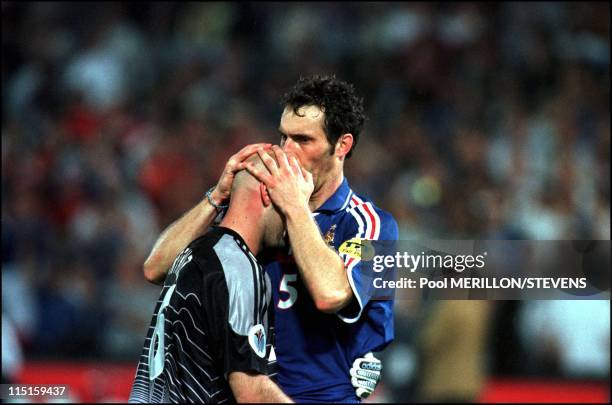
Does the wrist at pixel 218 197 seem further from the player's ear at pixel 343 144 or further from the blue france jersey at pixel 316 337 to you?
the player's ear at pixel 343 144

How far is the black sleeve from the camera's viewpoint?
9.22ft

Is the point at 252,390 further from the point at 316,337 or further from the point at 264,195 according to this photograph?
the point at 316,337

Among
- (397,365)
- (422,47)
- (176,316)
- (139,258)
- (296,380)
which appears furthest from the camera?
(422,47)

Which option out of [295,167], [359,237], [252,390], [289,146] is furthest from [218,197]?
[252,390]

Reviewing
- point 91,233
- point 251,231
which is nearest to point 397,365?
point 91,233

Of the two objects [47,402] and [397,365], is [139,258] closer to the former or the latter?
[397,365]

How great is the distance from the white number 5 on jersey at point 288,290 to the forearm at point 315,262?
405 mm

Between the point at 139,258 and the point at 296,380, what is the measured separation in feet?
16.0

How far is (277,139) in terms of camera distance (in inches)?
339

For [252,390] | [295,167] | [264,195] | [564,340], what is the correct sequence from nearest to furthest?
Result: [252,390], [264,195], [295,167], [564,340]

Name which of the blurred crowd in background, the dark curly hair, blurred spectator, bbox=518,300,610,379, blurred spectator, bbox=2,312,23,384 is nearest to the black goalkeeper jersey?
the dark curly hair

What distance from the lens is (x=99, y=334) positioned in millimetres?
7906

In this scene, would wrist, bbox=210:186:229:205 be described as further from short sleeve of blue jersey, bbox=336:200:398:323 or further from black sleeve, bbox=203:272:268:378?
black sleeve, bbox=203:272:268:378

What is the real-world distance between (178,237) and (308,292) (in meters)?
0.58
